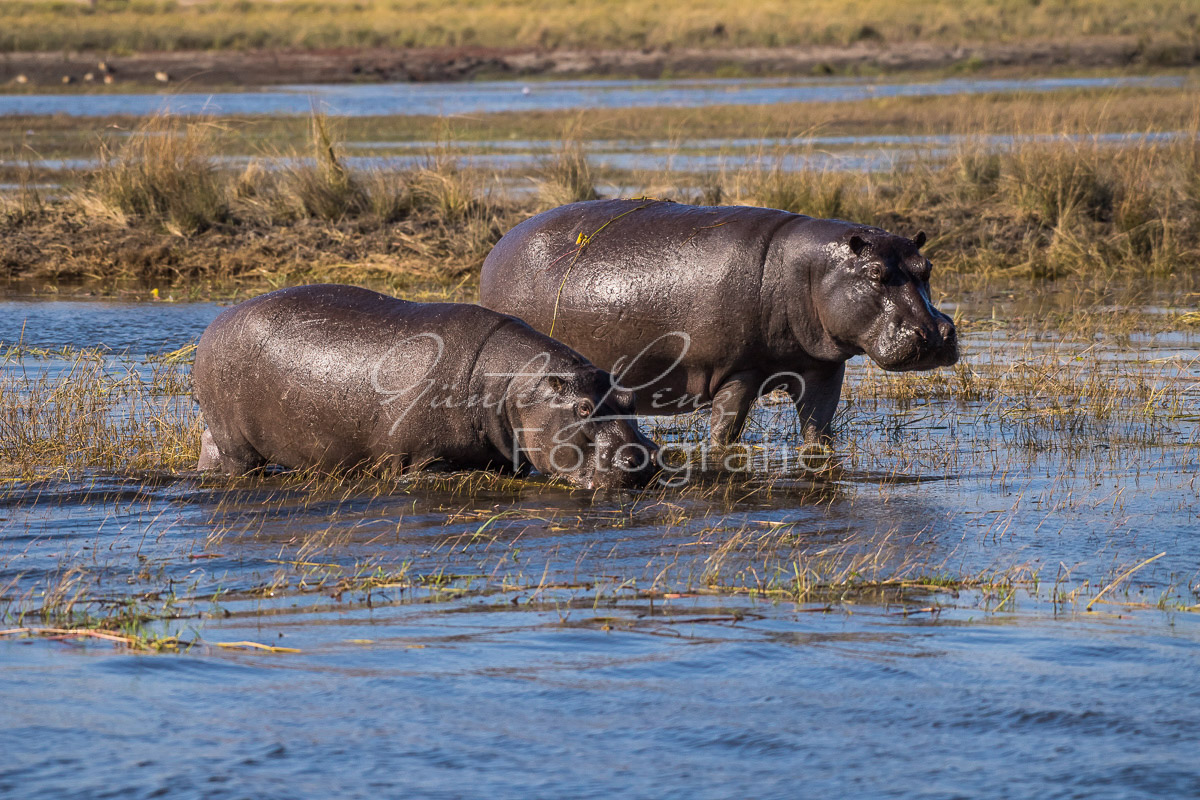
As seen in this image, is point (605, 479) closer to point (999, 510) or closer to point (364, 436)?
point (364, 436)

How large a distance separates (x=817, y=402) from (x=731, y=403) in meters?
0.49

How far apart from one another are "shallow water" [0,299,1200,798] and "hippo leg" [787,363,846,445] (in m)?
0.42

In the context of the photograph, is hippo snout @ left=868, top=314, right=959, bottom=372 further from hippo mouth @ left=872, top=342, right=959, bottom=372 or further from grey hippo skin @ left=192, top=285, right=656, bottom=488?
grey hippo skin @ left=192, top=285, right=656, bottom=488

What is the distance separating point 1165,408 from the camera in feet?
29.6

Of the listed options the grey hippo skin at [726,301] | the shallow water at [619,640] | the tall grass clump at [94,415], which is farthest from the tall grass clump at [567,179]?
the shallow water at [619,640]

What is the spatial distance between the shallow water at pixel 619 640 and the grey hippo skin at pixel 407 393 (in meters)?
0.20

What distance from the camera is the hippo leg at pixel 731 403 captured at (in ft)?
26.1

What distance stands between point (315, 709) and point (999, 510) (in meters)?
3.58

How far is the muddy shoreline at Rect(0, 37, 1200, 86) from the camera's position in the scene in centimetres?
4731

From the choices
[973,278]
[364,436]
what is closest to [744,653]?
[364,436]

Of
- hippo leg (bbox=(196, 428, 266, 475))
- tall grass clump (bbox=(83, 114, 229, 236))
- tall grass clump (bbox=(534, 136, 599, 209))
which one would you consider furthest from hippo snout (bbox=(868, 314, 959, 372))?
tall grass clump (bbox=(83, 114, 229, 236))

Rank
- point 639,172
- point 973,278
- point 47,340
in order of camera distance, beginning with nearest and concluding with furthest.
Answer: point 47,340 → point 973,278 → point 639,172

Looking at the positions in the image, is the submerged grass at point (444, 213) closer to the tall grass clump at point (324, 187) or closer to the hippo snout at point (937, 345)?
the tall grass clump at point (324, 187)

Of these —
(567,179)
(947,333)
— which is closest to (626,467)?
(947,333)
